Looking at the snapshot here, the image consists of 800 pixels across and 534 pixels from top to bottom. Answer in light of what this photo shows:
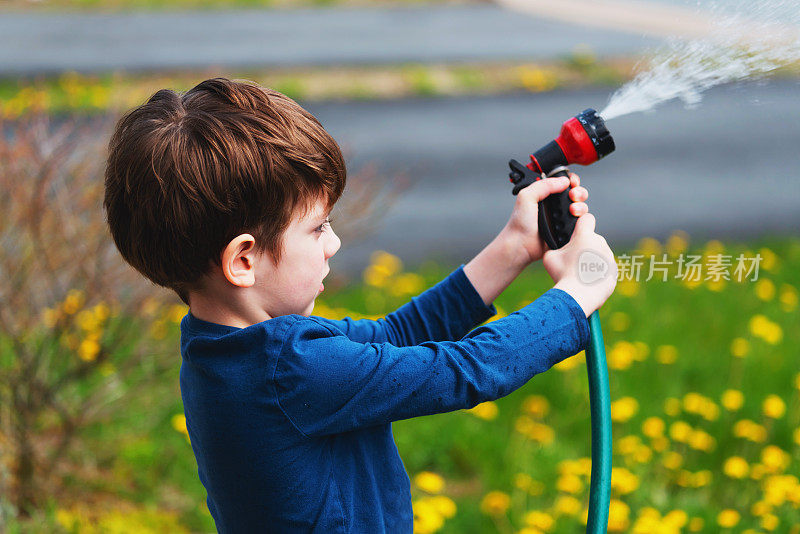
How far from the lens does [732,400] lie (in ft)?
9.41

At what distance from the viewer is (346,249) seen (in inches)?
197

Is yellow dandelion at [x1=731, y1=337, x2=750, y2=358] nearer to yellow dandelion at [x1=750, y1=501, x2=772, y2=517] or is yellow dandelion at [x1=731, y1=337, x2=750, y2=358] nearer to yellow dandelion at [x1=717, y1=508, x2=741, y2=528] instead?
yellow dandelion at [x1=750, y1=501, x2=772, y2=517]

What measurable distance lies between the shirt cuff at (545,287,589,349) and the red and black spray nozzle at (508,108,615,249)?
0.13 m

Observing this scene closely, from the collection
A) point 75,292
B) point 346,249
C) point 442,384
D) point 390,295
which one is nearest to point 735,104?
point 346,249

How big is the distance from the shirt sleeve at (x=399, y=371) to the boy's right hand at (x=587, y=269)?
57mm

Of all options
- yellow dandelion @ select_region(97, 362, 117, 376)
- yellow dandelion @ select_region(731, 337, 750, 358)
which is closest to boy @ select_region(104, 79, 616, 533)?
yellow dandelion @ select_region(97, 362, 117, 376)

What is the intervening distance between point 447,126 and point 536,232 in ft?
19.8

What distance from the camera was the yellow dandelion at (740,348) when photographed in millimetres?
3363

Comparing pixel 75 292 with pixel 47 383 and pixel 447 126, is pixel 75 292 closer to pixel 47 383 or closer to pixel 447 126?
pixel 47 383

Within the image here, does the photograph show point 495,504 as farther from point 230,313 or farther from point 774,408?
point 230,313

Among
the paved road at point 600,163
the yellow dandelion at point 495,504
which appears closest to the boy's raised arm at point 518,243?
the yellow dandelion at point 495,504

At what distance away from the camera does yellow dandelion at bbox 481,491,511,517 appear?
2465 millimetres

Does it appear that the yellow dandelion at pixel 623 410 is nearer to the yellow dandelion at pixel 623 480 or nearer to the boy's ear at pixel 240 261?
the yellow dandelion at pixel 623 480

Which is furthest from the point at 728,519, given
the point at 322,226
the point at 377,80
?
the point at 377,80
